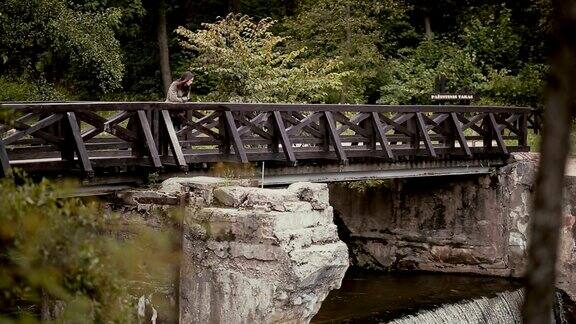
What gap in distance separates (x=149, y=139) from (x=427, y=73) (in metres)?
18.6

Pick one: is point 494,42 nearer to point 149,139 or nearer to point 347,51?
point 347,51

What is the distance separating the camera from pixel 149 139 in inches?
421

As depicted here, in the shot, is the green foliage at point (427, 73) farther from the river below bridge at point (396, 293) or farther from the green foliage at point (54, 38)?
the river below bridge at point (396, 293)

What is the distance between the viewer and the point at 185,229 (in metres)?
10.2

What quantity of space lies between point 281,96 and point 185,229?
41.3 feet

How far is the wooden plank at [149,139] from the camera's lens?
1066 cm

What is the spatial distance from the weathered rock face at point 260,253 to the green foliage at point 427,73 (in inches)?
706

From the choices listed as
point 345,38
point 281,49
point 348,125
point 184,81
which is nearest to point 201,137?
point 184,81

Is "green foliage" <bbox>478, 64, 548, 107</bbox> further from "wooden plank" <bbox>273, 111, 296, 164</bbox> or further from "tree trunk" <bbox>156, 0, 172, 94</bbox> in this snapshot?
"wooden plank" <bbox>273, 111, 296, 164</bbox>

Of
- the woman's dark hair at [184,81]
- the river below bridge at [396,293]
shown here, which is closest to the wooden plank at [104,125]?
the woman's dark hair at [184,81]

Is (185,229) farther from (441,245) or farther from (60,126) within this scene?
(441,245)

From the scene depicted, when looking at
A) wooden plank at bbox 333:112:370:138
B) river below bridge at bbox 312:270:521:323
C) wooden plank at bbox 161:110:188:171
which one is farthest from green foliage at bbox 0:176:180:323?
wooden plank at bbox 333:112:370:138

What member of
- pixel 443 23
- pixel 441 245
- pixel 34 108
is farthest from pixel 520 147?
pixel 443 23

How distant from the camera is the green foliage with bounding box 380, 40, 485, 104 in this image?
27750mm
